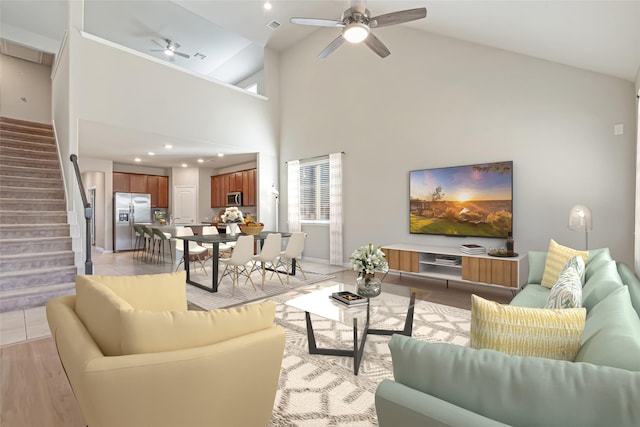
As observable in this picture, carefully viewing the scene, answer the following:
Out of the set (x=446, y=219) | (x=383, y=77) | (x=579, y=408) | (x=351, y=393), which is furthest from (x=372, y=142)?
(x=579, y=408)

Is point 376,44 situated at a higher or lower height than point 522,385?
higher

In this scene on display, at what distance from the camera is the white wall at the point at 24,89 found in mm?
7570

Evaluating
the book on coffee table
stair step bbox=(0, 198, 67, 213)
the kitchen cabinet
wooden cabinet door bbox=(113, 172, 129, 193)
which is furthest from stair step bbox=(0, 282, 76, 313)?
wooden cabinet door bbox=(113, 172, 129, 193)

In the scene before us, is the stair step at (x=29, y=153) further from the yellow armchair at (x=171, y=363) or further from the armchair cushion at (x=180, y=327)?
the armchair cushion at (x=180, y=327)

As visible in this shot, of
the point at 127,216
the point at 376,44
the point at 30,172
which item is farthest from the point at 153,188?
the point at 376,44

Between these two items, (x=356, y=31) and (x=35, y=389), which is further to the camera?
(x=356, y=31)

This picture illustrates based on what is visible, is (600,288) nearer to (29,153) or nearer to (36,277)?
(36,277)

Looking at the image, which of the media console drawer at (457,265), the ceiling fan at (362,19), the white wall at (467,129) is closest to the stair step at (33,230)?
the ceiling fan at (362,19)

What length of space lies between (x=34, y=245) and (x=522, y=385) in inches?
221

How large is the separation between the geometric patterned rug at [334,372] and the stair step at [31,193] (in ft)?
14.5

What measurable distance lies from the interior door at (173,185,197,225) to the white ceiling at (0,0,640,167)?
0.95 metres

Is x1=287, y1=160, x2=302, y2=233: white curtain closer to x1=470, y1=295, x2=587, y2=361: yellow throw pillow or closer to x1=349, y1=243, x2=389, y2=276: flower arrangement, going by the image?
x1=349, y1=243, x2=389, y2=276: flower arrangement

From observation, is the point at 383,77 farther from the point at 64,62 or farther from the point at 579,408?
the point at 579,408

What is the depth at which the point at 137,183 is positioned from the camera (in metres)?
9.41
